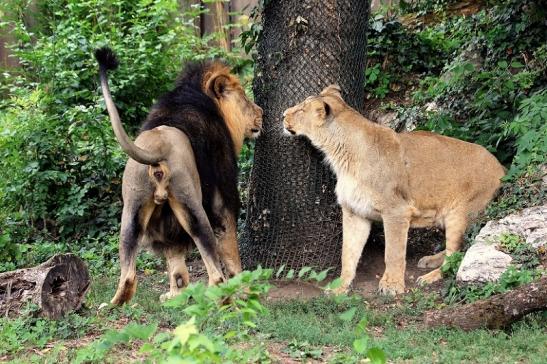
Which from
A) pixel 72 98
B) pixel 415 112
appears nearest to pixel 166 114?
pixel 415 112

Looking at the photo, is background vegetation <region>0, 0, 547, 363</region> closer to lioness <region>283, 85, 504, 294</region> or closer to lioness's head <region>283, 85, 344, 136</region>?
lioness <region>283, 85, 504, 294</region>

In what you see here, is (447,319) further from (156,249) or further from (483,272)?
(156,249)

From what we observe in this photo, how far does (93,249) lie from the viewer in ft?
32.6

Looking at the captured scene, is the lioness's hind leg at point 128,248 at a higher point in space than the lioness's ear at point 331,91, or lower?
lower

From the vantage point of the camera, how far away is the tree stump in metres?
6.55

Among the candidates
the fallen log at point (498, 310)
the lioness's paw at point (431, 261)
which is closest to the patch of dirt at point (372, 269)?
the lioness's paw at point (431, 261)

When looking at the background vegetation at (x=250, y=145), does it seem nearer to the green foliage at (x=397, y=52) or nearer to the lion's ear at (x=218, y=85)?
the green foliage at (x=397, y=52)

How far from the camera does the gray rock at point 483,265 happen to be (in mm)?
7383

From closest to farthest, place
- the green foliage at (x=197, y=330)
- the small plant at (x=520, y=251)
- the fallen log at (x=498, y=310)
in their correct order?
the green foliage at (x=197, y=330) → the fallen log at (x=498, y=310) → the small plant at (x=520, y=251)

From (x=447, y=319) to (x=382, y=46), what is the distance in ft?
18.4

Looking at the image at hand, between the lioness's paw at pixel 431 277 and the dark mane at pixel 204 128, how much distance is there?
1.72 metres

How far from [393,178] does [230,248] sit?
1.53m

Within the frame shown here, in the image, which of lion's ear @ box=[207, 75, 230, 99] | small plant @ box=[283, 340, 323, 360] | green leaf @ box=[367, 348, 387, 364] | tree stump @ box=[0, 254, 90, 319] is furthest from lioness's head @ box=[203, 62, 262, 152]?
green leaf @ box=[367, 348, 387, 364]

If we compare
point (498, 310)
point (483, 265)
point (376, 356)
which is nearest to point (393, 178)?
point (483, 265)
